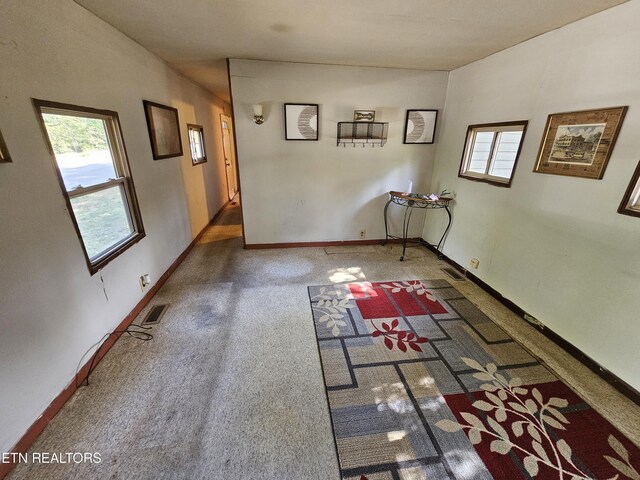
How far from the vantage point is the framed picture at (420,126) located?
137 inches

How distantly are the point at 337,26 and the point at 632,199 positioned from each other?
2.38 metres

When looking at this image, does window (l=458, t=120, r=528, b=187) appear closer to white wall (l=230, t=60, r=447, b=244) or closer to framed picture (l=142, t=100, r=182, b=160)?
white wall (l=230, t=60, r=447, b=244)

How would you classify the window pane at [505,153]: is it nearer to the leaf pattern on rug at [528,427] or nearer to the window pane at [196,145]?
the leaf pattern on rug at [528,427]

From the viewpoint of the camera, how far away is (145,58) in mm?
2613

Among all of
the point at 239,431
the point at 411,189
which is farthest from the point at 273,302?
the point at 411,189

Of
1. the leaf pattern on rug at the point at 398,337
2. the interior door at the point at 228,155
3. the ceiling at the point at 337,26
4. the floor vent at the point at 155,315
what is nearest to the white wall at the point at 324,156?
the ceiling at the point at 337,26

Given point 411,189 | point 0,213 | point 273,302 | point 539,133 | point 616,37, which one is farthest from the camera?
point 411,189

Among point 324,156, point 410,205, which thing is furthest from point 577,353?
point 324,156

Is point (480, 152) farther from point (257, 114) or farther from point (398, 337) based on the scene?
point (257, 114)

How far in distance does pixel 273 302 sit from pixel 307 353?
2.49ft

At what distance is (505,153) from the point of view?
8.63 ft

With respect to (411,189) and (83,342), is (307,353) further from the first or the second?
(411,189)

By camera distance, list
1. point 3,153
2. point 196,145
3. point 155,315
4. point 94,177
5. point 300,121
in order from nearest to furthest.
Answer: point 3,153 → point 94,177 → point 155,315 → point 300,121 → point 196,145

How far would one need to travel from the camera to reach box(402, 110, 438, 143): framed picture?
11.4ft
